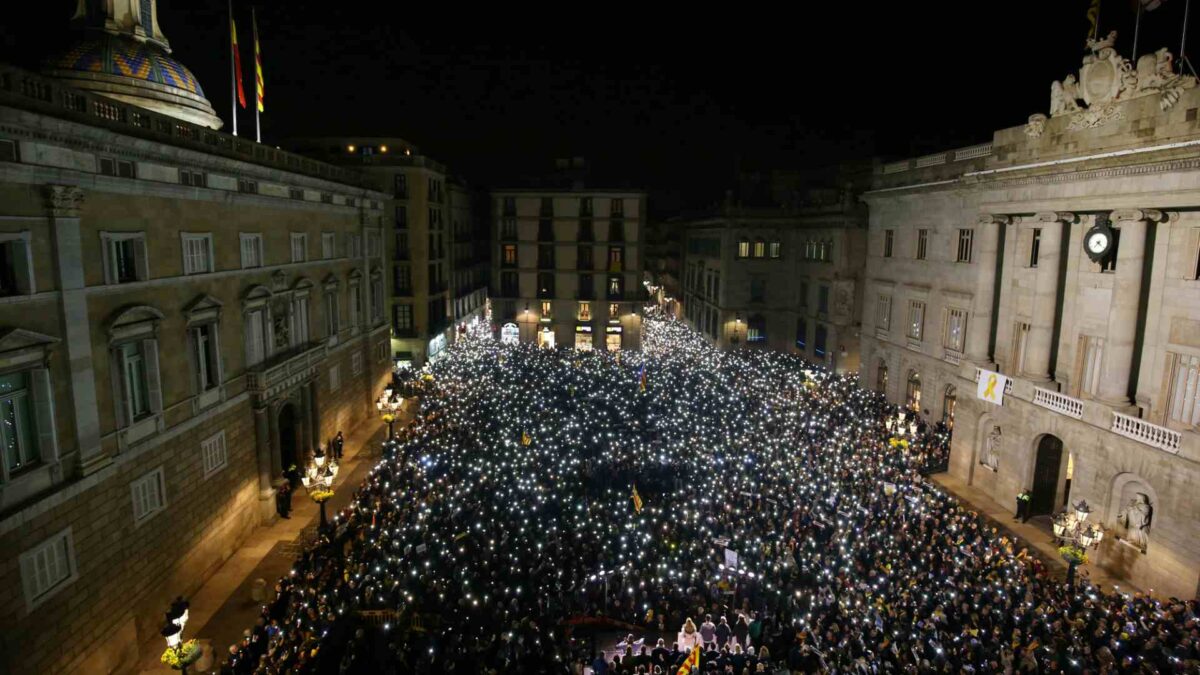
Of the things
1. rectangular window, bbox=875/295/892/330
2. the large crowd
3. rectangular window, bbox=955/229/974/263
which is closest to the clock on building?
rectangular window, bbox=955/229/974/263

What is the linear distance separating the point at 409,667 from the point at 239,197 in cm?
1597

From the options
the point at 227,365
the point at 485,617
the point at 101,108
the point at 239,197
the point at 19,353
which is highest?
the point at 101,108

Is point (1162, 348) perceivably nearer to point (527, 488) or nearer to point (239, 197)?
point (527, 488)

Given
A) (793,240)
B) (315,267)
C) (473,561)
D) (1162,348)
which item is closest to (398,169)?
(315,267)

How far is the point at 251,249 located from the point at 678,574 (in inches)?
693

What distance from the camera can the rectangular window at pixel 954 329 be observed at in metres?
30.3

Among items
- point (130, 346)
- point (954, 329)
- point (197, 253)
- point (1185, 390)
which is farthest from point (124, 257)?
point (954, 329)

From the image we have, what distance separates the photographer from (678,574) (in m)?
17.4

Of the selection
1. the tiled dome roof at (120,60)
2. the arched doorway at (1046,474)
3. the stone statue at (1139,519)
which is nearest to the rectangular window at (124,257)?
the tiled dome roof at (120,60)

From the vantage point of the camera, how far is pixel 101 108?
615 inches

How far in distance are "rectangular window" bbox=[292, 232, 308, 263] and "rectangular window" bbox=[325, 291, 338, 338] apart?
3055mm

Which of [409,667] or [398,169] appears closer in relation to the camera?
[409,667]

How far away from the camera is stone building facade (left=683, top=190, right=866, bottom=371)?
45.1 metres

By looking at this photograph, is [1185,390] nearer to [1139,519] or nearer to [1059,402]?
[1139,519]
